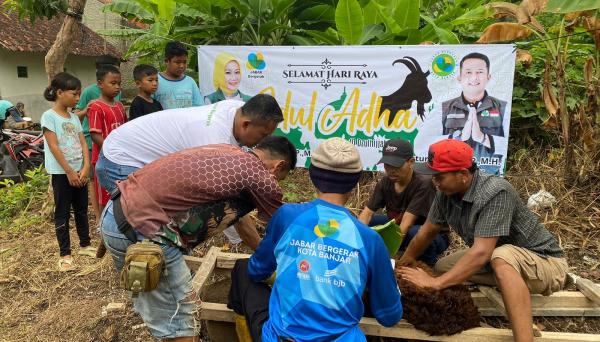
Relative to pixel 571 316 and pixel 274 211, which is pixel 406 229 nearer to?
pixel 571 316

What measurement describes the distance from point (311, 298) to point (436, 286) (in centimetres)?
106

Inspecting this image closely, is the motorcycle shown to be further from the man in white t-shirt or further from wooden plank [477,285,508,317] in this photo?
wooden plank [477,285,508,317]

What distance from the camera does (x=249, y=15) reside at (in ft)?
19.1

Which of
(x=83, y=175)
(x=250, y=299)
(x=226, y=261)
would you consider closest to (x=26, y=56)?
(x=83, y=175)

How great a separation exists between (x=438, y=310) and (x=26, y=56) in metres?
16.1

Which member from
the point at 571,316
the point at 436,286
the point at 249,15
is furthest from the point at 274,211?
the point at 249,15

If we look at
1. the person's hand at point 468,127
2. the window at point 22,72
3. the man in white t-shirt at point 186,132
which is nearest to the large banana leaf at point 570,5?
the person's hand at point 468,127

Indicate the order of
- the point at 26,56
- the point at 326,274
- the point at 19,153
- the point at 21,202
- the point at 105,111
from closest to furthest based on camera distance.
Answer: the point at 326,274 → the point at 105,111 → the point at 21,202 → the point at 19,153 → the point at 26,56

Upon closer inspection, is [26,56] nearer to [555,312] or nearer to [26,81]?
[26,81]

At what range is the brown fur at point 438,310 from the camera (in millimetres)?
2477

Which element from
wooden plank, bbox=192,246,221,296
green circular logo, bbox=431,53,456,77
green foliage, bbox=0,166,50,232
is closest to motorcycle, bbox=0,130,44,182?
green foliage, bbox=0,166,50,232

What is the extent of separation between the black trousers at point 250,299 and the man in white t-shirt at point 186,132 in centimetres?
29

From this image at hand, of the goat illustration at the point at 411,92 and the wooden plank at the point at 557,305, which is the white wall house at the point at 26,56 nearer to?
the goat illustration at the point at 411,92

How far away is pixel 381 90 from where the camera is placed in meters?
4.64
